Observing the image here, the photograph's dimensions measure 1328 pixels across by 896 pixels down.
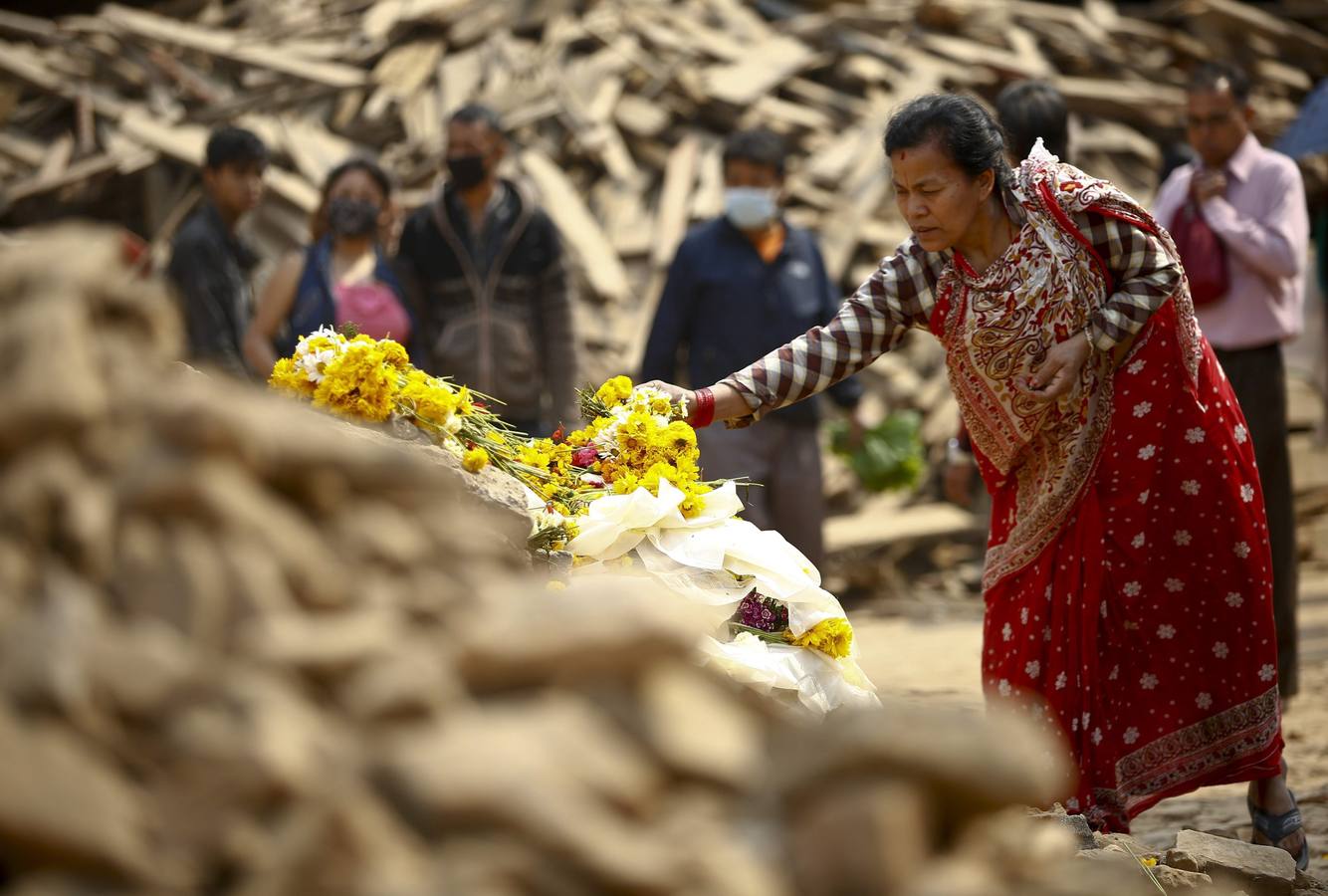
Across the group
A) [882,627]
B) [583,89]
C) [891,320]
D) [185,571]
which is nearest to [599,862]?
[185,571]

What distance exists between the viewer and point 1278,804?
4.08 metres

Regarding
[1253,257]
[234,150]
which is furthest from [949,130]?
[234,150]

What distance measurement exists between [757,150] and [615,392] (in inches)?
125

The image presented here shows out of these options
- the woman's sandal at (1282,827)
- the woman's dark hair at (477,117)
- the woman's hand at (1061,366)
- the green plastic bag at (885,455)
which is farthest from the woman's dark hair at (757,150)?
the woman's sandal at (1282,827)

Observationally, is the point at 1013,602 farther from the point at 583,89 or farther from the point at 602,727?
the point at 583,89

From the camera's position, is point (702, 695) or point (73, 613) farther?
point (702, 695)

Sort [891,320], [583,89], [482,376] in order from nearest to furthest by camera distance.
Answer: [891,320], [482,376], [583,89]

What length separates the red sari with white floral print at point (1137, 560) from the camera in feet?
13.0

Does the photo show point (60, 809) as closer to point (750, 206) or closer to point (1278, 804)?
point (1278, 804)

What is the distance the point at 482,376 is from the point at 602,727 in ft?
15.6

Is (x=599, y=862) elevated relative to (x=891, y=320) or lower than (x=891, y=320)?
elevated

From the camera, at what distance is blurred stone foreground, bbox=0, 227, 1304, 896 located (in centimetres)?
134

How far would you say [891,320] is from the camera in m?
4.02

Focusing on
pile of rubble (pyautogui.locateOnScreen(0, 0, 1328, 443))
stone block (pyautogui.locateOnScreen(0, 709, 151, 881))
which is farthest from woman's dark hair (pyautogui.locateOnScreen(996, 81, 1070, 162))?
pile of rubble (pyautogui.locateOnScreen(0, 0, 1328, 443))
